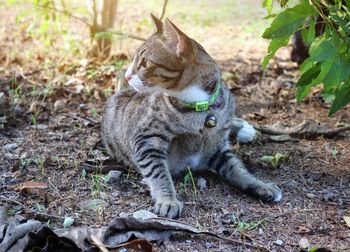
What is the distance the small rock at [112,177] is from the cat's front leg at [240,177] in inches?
26.0

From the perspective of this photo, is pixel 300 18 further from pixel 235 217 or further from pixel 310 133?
pixel 310 133

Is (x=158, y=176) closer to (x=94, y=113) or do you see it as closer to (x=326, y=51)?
(x=326, y=51)

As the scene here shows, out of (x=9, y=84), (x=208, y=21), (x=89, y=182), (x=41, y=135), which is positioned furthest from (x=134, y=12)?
(x=89, y=182)

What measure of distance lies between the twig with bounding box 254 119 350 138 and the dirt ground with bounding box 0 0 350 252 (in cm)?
7

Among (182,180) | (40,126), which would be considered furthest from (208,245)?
(40,126)

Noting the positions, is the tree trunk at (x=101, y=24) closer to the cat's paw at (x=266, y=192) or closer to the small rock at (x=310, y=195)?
the cat's paw at (x=266, y=192)

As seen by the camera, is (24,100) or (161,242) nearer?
(161,242)

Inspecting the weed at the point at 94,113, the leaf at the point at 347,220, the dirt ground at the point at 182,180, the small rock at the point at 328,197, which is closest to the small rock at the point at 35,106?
the dirt ground at the point at 182,180

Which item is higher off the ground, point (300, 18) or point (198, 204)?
point (300, 18)

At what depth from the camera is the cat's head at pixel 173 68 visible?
3.37 m

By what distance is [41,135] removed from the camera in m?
4.27

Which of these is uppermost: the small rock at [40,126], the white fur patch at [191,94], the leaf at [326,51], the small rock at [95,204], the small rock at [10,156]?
the leaf at [326,51]

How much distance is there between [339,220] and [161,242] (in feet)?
3.42

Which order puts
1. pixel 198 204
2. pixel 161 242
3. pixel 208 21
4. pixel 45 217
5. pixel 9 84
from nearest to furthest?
pixel 161 242, pixel 45 217, pixel 198 204, pixel 9 84, pixel 208 21
